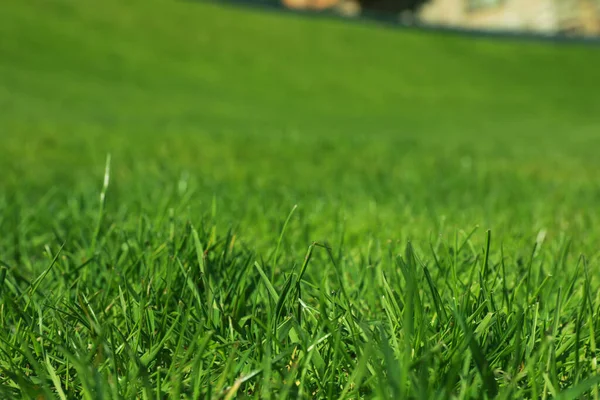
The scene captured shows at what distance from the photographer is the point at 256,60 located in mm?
15797

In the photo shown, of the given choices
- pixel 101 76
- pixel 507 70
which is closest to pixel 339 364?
pixel 101 76

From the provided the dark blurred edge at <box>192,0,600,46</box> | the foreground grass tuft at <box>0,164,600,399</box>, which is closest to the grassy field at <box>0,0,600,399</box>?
the foreground grass tuft at <box>0,164,600,399</box>

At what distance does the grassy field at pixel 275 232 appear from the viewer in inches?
40.6

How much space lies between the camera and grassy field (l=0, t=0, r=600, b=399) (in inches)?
40.6

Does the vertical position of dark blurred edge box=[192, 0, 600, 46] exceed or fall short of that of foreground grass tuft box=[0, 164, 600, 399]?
it exceeds it

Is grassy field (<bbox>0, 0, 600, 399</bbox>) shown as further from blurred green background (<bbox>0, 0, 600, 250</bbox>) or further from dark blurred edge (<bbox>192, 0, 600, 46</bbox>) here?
dark blurred edge (<bbox>192, 0, 600, 46</bbox>)

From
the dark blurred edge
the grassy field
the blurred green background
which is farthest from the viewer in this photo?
the dark blurred edge

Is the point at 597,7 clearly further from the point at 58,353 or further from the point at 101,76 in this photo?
the point at 58,353

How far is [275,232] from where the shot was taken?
7.23 feet

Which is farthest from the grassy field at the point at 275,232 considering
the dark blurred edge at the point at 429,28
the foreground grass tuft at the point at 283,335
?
the dark blurred edge at the point at 429,28

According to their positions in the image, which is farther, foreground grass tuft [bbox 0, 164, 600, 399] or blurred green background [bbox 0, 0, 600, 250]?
blurred green background [bbox 0, 0, 600, 250]

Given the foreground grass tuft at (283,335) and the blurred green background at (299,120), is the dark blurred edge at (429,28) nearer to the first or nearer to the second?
the blurred green background at (299,120)

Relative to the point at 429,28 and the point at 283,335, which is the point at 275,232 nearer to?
the point at 283,335

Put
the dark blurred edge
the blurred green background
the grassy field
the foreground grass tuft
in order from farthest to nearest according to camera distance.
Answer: the dark blurred edge, the blurred green background, the grassy field, the foreground grass tuft
